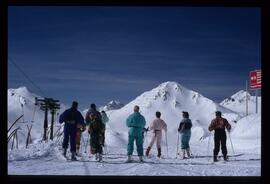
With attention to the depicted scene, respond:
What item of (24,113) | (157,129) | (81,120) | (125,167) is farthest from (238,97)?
(24,113)

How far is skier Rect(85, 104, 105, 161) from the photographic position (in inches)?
420

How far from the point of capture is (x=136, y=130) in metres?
10.6

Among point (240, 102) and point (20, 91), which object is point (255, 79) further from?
point (20, 91)

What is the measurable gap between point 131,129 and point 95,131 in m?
0.51

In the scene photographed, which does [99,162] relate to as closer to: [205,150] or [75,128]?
[75,128]

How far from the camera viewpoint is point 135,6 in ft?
34.2

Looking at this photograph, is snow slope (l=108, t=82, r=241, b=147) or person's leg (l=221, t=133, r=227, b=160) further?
person's leg (l=221, t=133, r=227, b=160)

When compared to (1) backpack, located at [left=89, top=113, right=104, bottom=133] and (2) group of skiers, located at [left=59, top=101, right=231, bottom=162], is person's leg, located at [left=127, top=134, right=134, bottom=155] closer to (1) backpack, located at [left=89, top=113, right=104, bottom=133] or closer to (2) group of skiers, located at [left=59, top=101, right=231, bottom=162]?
(2) group of skiers, located at [left=59, top=101, right=231, bottom=162]

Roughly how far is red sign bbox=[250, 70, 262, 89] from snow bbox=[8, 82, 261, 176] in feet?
1.18

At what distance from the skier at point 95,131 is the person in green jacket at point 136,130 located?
37 centimetres

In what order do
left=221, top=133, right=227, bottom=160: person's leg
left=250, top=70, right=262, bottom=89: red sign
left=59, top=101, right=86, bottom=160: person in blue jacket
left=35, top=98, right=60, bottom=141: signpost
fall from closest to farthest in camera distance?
left=250, top=70, right=262, bottom=89: red sign → left=35, top=98, right=60, bottom=141: signpost → left=59, top=101, right=86, bottom=160: person in blue jacket → left=221, top=133, right=227, bottom=160: person's leg

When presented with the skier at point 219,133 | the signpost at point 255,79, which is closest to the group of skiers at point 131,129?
the skier at point 219,133

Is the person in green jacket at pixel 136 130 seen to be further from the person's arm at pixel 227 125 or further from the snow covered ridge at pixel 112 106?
the person's arm at pixel 227 125

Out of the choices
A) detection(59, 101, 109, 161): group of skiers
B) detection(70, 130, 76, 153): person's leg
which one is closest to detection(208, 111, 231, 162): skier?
detection(59, 101, 109, 161): group of skiers
